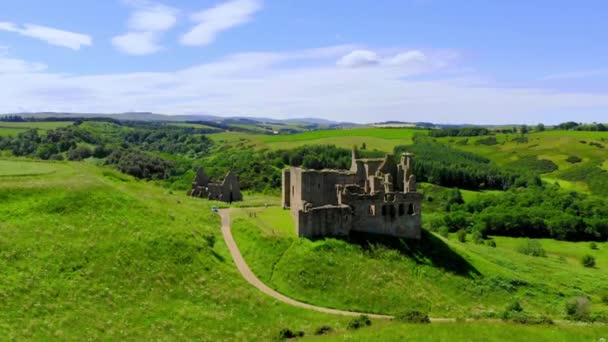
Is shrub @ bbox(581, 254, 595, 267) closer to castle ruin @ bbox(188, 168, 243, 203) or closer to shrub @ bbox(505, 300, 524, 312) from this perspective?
shrub @ bbox(505, 300, 524, 312)

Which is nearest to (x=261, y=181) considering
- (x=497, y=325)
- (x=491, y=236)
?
(x=491, y=236)

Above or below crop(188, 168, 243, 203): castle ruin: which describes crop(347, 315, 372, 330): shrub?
below

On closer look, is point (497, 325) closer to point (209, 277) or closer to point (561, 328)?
point (561, 328)

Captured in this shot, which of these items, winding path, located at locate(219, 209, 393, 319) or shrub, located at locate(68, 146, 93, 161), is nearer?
winding path, located at locate(219, 209, 393, 319)

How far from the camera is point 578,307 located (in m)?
60.7

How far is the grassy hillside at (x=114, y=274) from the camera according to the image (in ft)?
144

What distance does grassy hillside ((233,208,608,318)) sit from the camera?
56906 mm

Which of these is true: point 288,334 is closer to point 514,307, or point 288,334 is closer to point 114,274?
point 114,274

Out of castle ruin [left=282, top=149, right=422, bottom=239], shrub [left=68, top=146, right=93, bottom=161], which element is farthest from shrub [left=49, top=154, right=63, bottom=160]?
castle ruin [left=282, top=149, right=422, bottom=239]

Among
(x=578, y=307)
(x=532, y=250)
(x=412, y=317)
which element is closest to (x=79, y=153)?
(x=532, y=250)

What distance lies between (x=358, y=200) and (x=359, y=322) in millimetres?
22616

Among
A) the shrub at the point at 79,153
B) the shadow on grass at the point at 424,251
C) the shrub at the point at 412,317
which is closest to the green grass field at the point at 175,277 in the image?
the shadow on grass at the point at 424,251

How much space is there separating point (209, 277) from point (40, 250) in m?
17.0

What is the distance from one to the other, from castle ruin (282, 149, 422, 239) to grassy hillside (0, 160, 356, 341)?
40.4 ft
